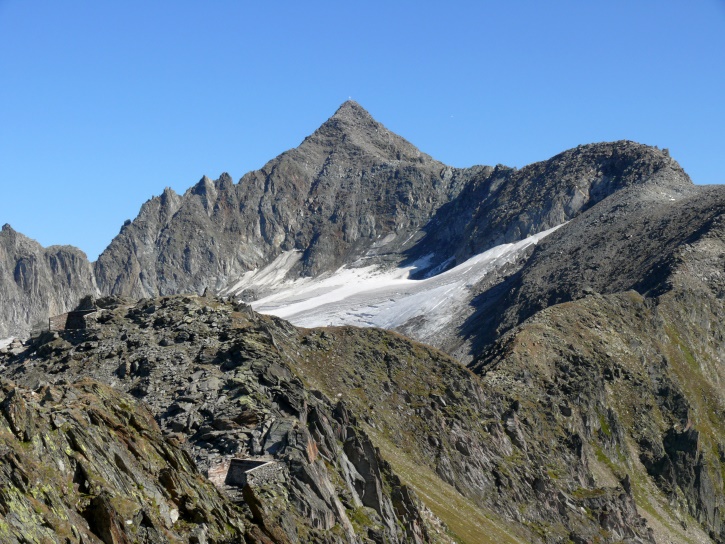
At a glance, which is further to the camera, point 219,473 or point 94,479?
point 219,473

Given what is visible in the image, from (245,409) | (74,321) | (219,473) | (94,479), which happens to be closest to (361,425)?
(74,321)

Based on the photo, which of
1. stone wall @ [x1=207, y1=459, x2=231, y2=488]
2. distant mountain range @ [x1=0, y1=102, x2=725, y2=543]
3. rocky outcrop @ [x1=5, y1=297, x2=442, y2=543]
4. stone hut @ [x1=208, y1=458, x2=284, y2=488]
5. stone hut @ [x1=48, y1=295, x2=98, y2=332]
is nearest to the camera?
stone wall @ [x1=207, y1=459, x2=231, y2=488]

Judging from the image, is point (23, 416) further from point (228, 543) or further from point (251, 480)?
point (251, 480)

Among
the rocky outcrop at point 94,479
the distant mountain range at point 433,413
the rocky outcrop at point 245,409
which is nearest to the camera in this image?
the rocky outcrop at point 94,479

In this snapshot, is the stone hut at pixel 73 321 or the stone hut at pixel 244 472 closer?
the stone hut at pixel 244 472

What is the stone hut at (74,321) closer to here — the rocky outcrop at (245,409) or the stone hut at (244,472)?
the rocky outcrop at (245,409)

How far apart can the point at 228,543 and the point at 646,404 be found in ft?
396

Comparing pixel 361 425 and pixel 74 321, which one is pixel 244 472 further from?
pixel 361 425

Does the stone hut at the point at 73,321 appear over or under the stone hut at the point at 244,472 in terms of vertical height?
over

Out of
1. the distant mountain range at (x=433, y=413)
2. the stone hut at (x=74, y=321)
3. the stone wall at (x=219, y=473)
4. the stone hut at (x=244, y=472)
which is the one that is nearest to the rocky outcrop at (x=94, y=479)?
the distant mountain range at (x=433, y=413)

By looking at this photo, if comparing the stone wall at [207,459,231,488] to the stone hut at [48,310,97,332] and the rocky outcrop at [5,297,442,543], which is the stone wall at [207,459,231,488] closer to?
the rocky outcrop at [5,297,442,543]

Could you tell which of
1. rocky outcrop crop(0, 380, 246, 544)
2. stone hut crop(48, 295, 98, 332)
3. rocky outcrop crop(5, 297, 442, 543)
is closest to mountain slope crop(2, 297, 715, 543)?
rocky outcrop crop(5, 297, 442, 543)

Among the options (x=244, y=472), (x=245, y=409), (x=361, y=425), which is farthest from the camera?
(x=361, y=425)

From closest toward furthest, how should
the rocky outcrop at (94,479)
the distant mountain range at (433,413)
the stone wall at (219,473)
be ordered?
the rocky outcrop at (94,479)
the stone wall at (219,473)
the distant mountain range at (433,413)
